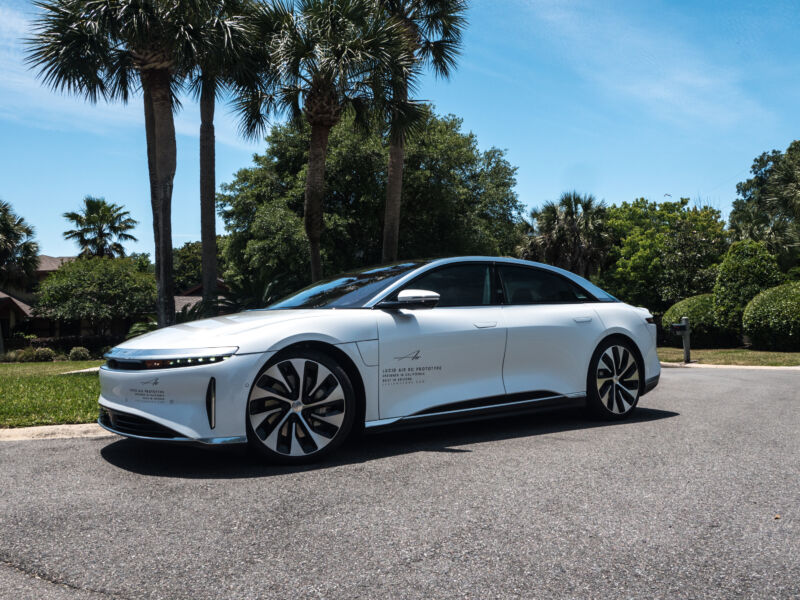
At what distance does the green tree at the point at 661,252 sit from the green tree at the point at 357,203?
1093 cm

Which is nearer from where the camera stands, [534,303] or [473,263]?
[473,263]

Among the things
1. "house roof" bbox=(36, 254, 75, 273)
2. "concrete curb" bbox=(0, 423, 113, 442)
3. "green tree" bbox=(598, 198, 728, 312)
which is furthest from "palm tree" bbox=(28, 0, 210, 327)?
"house roof" bbox=(36, 254, 75, 273)

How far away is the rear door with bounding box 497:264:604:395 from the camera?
5785 millimetres

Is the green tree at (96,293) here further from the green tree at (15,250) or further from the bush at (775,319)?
the bush at (775,319)

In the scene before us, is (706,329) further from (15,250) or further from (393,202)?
(15,250)

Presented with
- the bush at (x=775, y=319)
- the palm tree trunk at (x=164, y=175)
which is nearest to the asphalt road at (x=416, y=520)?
the palm tree trunk at (x=164, y=175)

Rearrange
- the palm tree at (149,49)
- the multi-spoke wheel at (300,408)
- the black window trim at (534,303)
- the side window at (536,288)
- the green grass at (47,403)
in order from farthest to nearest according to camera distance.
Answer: the palm tree at (149,49)
the green grass at (47,403)
the side window at (536,288)
the black window trim at (534,303)
the multi-spoke wheel at (300,408)

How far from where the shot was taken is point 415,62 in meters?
15.4

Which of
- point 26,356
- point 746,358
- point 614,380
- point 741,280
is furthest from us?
point 26,356

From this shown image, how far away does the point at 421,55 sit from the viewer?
1894cm

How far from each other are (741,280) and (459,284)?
72.3 feet

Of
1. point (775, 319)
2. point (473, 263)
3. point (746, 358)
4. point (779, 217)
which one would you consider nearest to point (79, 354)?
point (746, 358)

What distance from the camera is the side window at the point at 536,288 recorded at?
6062mm

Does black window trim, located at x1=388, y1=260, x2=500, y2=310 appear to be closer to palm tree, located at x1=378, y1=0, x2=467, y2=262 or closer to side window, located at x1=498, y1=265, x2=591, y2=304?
side window, located at x1=498, y1=265, x2=591, y2=304
